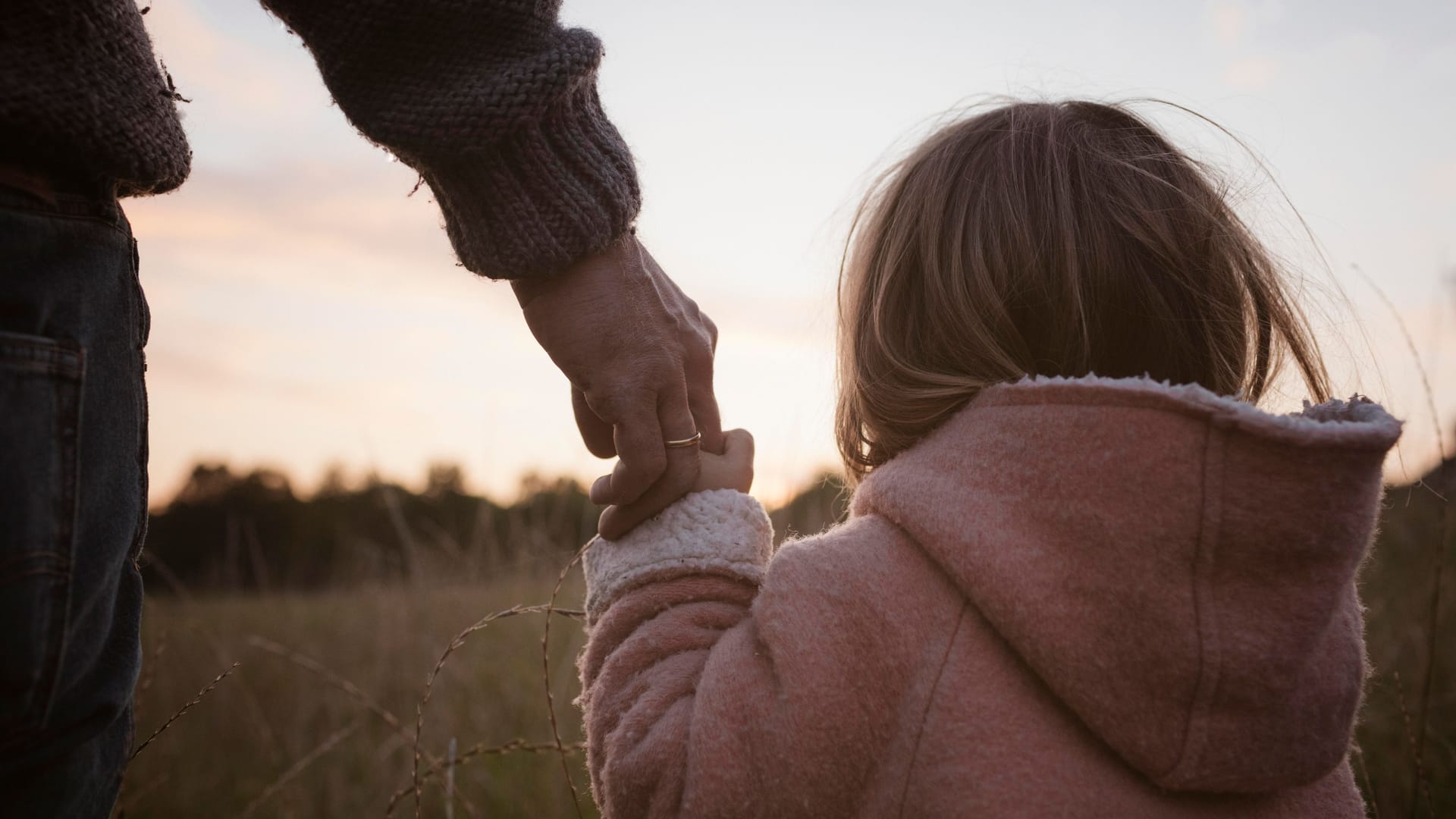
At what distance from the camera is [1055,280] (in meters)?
1.29

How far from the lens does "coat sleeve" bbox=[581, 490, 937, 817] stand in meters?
0.97

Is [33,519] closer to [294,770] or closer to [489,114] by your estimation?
[489,114]

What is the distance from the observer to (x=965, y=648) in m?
0.99

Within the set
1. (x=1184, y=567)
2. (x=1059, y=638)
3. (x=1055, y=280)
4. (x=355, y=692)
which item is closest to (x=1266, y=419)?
(x=1184, y=567)

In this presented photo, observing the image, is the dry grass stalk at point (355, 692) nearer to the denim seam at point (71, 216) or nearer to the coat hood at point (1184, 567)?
the denim seam at point (71, 216)

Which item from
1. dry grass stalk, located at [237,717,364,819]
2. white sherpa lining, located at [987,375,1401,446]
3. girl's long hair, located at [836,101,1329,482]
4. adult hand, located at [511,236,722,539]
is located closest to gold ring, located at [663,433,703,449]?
adult hand, located at [511,236,722,539]

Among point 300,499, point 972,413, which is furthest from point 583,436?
point 300,499

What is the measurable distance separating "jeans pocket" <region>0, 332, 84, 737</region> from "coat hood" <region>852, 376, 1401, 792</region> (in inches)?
35.3

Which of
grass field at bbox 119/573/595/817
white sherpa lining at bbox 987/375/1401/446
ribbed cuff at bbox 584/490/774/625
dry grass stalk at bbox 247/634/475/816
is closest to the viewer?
white sherpa lining at bbox 987/375/1401/446

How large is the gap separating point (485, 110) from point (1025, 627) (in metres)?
1.01

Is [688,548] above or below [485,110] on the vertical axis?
below

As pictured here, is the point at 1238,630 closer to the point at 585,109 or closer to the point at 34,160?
the point at 585,109

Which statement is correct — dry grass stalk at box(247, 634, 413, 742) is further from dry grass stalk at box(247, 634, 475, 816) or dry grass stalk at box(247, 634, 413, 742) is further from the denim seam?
the denim seam

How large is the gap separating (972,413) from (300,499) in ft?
94.4
